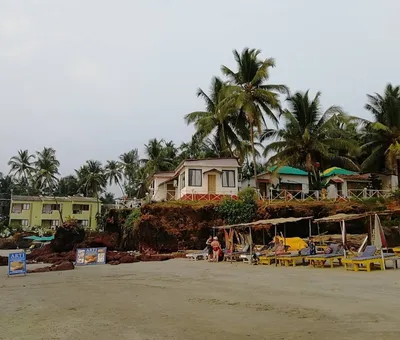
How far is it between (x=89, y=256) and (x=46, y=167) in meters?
43.8

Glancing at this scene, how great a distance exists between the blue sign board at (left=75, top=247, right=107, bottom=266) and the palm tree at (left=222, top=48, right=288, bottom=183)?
16.2 meters

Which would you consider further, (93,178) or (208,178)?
(93,178)

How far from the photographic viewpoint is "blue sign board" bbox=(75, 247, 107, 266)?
1981 cm

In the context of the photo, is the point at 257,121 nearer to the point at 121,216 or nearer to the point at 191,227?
the point at 191,227

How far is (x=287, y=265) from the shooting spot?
57.8ft

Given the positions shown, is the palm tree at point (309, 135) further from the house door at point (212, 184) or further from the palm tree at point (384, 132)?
the house door at point (212, 184)

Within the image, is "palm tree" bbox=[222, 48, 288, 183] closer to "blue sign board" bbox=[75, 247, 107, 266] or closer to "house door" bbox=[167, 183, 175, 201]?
"house door" bbox=[167, 183, 175, 201]

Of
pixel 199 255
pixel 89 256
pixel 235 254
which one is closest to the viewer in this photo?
pixel 89 256

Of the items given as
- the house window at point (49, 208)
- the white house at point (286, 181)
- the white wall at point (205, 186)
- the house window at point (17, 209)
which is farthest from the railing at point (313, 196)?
the house window at point (17, 209)

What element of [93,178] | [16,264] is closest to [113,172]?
[93,178]

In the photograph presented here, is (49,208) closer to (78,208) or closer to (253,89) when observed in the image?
(78,208)

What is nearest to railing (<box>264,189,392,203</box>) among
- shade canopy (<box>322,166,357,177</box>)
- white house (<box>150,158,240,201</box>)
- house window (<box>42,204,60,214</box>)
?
white house (<box>150,158,240,201</box>)

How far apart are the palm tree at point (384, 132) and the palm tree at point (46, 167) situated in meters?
45.2

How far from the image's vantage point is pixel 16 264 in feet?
52.1
